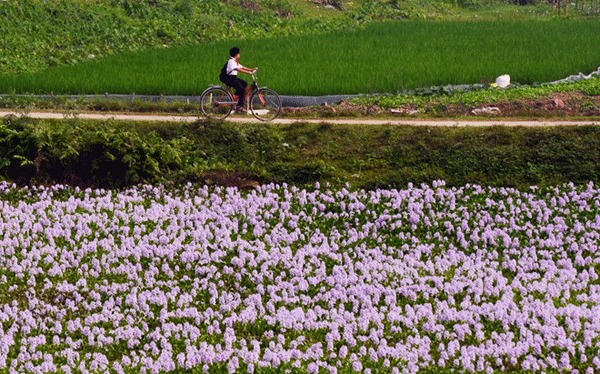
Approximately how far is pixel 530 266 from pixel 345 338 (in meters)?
3.90

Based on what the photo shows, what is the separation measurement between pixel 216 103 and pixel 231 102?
0.47 meters

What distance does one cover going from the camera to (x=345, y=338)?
44.6ft

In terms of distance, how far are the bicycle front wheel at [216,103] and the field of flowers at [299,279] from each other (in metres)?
4.28

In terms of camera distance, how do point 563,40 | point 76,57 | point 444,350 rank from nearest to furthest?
point 444,350
point 76,57
point 563,40

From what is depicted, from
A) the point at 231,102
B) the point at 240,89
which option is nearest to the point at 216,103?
the point at 231,102

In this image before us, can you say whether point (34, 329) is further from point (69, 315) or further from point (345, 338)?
point (345, 338)

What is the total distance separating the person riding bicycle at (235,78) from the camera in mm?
23500

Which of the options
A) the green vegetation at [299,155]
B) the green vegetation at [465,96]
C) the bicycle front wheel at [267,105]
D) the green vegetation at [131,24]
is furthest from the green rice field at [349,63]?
the green vegetation at [299,155]

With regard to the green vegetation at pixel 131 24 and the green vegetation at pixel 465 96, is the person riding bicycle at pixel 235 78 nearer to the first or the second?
the green vegetation at pixel 465 96

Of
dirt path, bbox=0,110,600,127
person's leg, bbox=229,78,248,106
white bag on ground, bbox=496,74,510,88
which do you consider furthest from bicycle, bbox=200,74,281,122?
white bag on ground, bbox=496,74,510,88

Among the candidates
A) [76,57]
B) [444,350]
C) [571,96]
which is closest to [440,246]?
[444,350]

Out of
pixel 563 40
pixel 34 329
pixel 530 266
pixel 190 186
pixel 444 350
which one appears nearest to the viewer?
pixel 444 350

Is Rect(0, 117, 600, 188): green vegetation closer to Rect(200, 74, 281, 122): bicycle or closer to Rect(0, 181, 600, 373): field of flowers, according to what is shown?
Rect(0, 181, 600, 373): field of flowers

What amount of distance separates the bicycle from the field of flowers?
4128 mm
